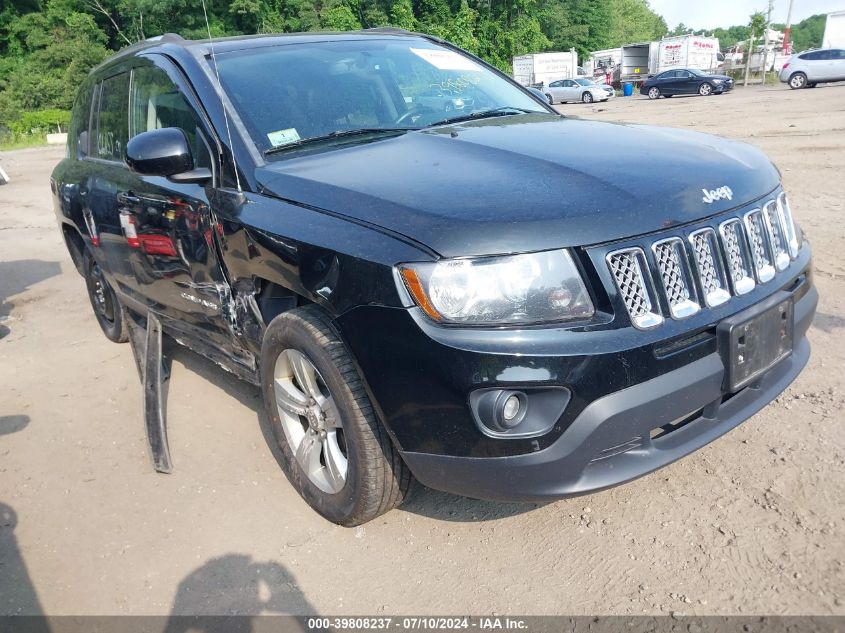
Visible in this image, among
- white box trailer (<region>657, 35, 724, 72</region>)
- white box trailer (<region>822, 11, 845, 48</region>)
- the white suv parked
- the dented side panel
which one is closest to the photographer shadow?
the dented side panel

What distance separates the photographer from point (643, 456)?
2125mm

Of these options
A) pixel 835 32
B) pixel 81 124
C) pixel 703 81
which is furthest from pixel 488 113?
pixel 835 32

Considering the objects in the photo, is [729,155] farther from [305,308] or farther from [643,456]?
[305,308]

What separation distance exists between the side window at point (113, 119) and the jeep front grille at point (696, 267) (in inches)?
117

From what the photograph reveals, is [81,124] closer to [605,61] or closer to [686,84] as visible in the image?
[686,84]

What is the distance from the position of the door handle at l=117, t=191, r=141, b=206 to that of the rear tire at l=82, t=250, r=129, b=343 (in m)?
1.15

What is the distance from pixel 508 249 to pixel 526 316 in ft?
0.67

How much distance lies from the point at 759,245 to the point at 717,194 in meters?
0.29

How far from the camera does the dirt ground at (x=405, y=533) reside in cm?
226

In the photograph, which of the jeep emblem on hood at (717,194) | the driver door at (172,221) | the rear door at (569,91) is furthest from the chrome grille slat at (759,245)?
the rear door at (569,91)

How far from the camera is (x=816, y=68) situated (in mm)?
28641

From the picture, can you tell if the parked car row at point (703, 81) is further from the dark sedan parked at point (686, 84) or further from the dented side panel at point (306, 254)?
the dented side panel at point (306, 254)

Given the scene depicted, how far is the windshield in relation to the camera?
9.41ft

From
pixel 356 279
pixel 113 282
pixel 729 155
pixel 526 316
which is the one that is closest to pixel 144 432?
pixel 113 282
